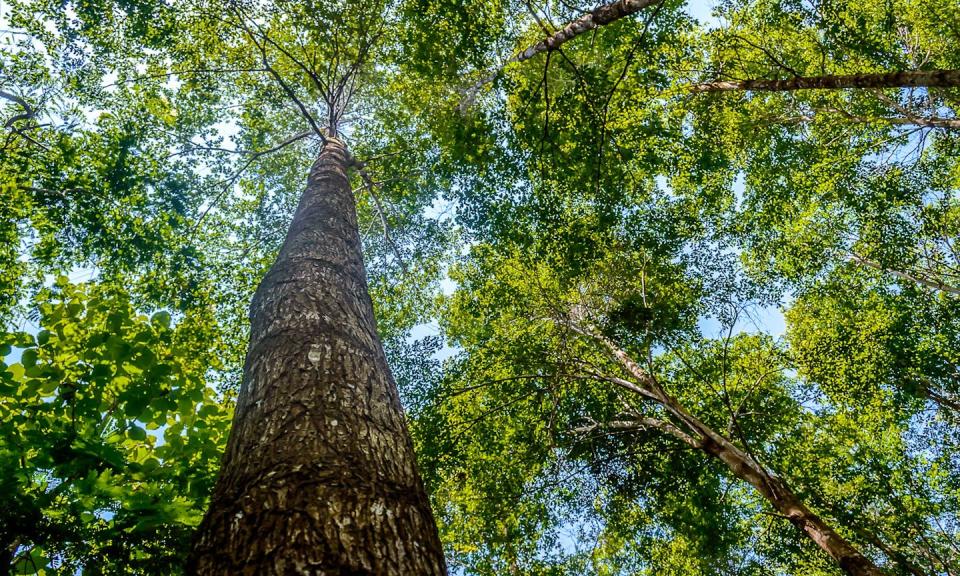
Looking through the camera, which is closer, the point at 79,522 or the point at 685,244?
the point at 79,522

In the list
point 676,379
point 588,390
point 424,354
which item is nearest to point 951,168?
point 676,379

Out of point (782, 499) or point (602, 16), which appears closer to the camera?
point (602, 16)

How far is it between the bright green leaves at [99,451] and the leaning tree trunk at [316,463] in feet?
4.16

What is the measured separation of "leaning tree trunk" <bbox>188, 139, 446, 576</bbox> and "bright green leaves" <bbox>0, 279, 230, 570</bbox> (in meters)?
1.27

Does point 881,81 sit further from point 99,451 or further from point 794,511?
point 99,451

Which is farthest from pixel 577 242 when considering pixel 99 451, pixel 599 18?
pixel 99 451

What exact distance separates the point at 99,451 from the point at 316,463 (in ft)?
7.56

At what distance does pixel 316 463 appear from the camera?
6.19 ft

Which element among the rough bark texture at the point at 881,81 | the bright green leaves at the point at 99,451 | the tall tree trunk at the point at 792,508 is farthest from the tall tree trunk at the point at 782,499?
the bright green leaves at the point at 99,451

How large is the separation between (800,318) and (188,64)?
20001mm

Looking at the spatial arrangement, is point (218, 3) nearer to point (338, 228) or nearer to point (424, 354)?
point (338, 228)

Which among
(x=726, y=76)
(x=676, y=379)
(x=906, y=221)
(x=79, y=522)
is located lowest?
(x=79, y=522)

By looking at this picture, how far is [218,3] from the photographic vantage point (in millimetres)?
8898

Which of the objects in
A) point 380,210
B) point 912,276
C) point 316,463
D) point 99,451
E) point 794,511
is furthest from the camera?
point 912,276
